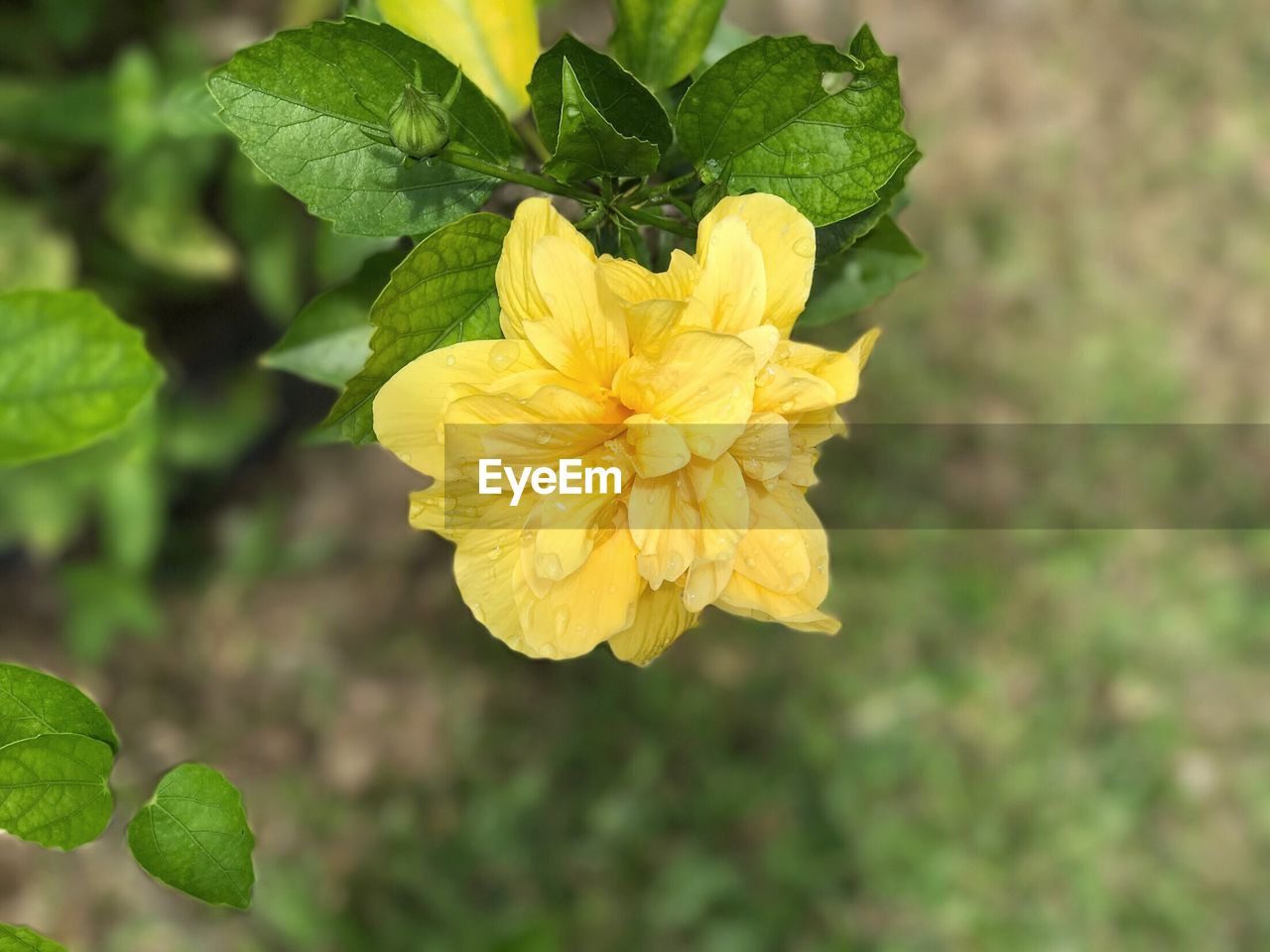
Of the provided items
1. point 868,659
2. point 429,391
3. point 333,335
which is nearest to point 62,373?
point 333,335

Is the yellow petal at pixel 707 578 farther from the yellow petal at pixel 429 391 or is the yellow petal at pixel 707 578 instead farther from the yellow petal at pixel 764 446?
the yellow petal at pixel 429 391

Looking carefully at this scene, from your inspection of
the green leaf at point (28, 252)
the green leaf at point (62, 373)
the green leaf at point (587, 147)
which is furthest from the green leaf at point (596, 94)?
the green leaf at point (28, 252)

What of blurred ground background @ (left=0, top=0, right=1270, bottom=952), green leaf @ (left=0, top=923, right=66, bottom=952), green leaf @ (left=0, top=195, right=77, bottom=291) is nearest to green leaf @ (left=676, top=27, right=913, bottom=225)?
green leaf @ (left=0, top=923, right=66, bottom=952)

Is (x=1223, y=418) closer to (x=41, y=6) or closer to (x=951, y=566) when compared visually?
(x=951, y=566)

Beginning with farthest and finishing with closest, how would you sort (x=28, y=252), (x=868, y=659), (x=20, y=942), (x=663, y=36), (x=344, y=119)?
(x=868, y=659) → (x=28, y=252) → (x=663, y=36) → (x=344, y=119) → (x=20, y=942)

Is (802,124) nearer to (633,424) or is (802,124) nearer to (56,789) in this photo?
(633,424)

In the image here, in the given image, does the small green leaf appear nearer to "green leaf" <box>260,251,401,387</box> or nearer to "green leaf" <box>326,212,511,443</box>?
"green leaf" <box>326,212,511,443</box>

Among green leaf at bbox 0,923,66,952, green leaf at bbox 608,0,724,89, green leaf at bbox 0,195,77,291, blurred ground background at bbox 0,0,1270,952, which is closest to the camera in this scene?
green leaf at bbox 0,923,66,952
